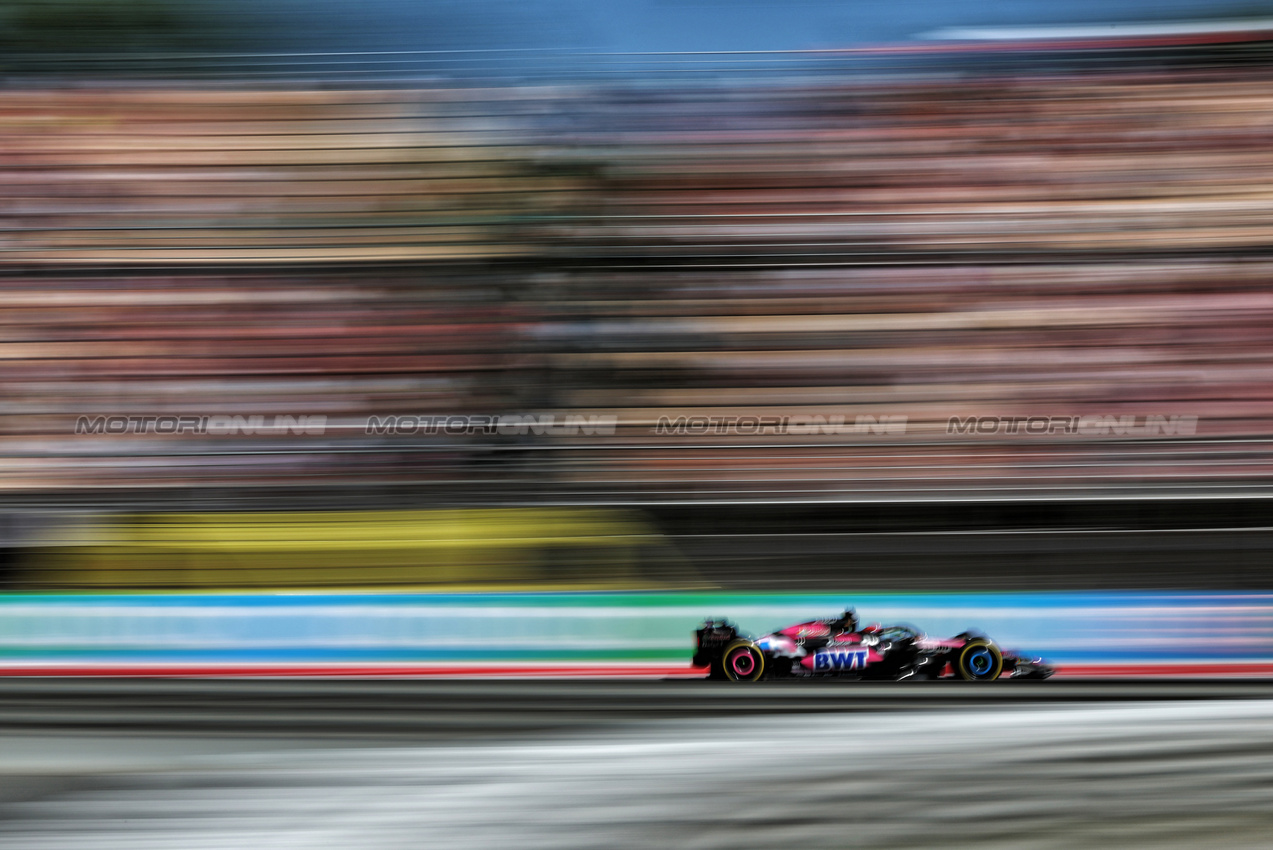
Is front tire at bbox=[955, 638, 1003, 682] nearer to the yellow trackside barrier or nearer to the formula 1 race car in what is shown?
the formula 1 race car

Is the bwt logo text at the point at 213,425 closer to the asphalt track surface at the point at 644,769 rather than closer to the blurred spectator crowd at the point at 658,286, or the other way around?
the blurred spectator crowd at the point at 658,286

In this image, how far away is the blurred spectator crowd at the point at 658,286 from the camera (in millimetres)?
3789

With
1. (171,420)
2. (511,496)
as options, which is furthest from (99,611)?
(511,496)

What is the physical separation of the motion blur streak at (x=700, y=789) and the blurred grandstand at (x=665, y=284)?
5.49 feet

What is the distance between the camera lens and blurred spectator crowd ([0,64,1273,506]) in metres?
3.79

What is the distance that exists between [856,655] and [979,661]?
330 mm

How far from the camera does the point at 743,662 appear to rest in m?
2.91

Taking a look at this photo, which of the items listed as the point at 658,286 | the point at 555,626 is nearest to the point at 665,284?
the point at 658,286

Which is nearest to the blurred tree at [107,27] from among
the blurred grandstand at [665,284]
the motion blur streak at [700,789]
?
the blurred grandstand at [665,284]

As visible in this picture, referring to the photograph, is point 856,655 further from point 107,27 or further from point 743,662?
point 107,27

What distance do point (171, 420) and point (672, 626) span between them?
1975 mm

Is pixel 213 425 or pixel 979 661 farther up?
pixel 213 425

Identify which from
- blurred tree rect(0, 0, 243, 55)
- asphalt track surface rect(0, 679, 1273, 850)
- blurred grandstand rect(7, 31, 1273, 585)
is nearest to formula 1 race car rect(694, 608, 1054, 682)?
asphalt track surface rect(0, 679, 1273, 850)

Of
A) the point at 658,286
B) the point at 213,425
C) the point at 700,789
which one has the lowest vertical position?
the point at 700,789
